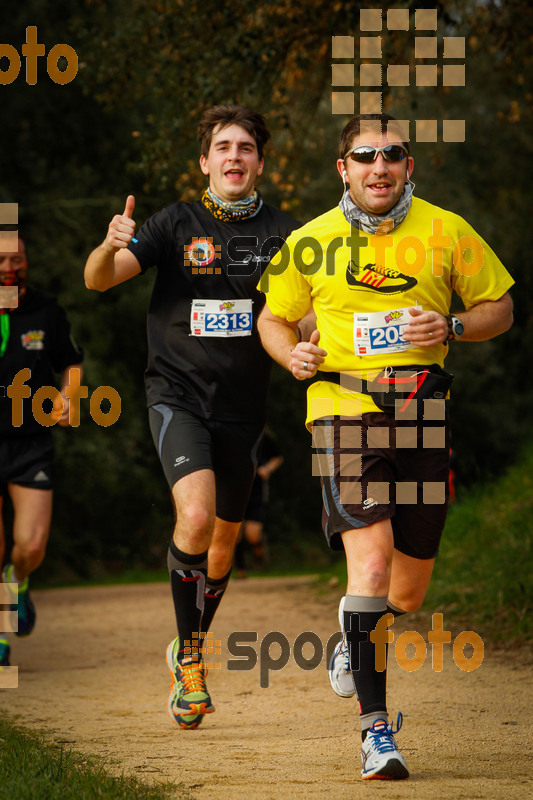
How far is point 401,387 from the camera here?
4289mm

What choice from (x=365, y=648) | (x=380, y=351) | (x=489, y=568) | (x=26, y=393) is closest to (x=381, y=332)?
(x=380, y=351)

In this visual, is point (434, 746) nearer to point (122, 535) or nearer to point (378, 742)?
point (378, 742)

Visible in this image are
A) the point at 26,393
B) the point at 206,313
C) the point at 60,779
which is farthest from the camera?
the point at 26,393

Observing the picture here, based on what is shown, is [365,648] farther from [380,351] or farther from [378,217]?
[378,217]

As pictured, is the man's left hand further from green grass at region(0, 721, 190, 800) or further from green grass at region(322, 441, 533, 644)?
green grass at region(322, 441, 533, 644)

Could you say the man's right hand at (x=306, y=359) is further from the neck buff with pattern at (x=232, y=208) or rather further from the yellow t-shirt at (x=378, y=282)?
the neck buff with pattern at (x=232, y=208)

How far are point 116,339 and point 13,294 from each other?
14.5 m

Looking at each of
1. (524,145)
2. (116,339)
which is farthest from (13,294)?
(524,145)

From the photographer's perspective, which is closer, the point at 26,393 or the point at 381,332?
the point at 381,332

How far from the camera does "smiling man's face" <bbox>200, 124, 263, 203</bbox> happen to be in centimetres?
549

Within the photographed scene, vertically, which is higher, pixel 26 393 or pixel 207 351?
pixel 207 351

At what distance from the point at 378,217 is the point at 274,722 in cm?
245

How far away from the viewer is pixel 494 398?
1057 inches

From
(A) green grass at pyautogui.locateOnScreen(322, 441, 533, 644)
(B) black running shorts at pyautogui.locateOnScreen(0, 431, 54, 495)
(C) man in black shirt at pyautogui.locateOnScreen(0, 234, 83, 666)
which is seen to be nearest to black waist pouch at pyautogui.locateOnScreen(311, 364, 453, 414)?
(C) man in black shirt at pyautogui.locateOnScreen(0, 234, 83, 666)
